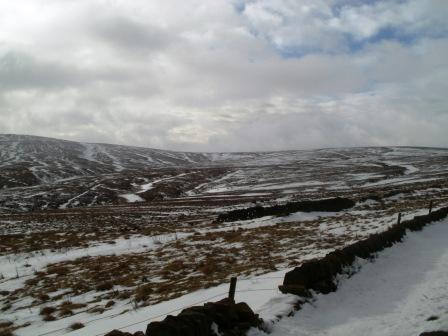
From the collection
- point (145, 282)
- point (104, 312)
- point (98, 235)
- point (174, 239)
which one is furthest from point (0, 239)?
point (104, 312)

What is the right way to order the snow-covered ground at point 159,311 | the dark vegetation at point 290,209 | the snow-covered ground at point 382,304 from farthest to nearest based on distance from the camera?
1. the dark vegetation at point 290,209
2. the snow-covered ground at point 159,311
3. the snow-covered ground at point 382,304

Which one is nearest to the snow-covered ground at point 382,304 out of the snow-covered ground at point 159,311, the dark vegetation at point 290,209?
the snow-covered ground at point 159,311

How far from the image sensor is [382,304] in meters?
11.4

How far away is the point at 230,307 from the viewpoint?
29.2 feet

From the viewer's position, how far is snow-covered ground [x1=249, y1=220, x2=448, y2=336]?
9484 millimetres

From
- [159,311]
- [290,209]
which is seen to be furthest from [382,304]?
[290,209]

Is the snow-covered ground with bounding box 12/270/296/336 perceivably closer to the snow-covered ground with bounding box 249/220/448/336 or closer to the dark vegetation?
the snow-covered ground with bounding box 249/220/448/336

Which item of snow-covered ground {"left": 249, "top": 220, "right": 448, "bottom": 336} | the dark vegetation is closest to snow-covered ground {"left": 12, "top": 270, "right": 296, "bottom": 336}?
snow-covered ground {"left": 249, "top": 220, "right": 448, "bottom": 336}

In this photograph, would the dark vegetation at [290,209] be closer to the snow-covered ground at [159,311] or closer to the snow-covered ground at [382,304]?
the snow-covered ground at [382,304]

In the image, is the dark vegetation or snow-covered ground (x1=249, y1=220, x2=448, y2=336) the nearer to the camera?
snow-covered ground (x1=249, y1=220, x2=448, y2=336)

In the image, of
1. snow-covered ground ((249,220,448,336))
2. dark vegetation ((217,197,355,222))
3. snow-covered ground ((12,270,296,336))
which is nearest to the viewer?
snow-covered ground ((249,220,448,336))

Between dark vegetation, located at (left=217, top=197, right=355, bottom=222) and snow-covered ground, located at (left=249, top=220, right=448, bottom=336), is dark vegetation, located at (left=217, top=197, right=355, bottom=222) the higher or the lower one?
the lower one

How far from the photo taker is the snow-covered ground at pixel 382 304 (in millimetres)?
9484

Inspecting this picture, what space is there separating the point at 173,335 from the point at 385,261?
11683 millimetres
